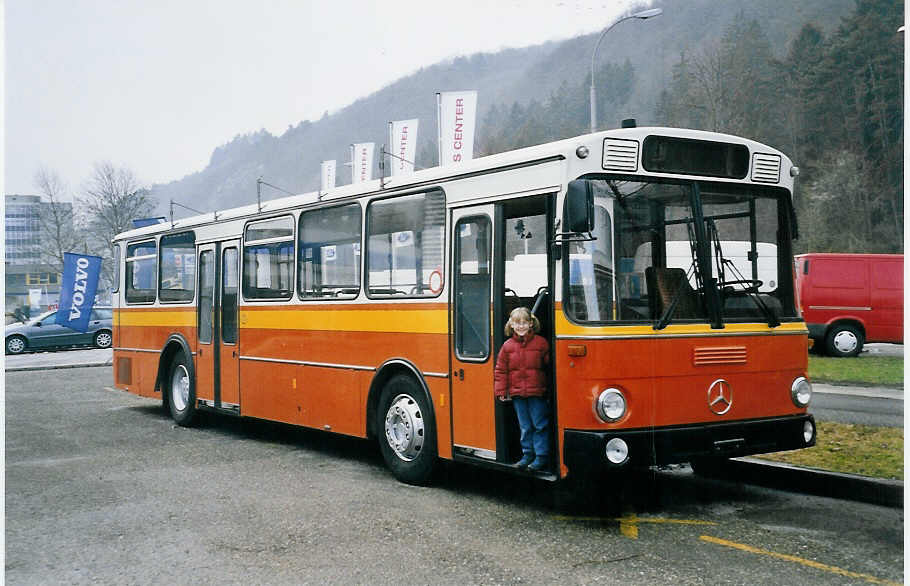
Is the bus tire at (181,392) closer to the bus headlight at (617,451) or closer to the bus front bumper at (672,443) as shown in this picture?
the bus front bumper at (672,443)

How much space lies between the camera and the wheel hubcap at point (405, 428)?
328 inches

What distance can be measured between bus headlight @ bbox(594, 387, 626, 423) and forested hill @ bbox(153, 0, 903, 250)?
16.3 ft

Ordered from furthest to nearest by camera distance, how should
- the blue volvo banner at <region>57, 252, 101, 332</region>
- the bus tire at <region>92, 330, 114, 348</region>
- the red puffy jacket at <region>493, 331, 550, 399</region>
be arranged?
the bus tire at <region>92, 330, 114, 348</region> < the blue volvo banner at <region>57, 252, 101, 332</region> < the red puffy jacket at <region>493, 331, 550, 399</region>

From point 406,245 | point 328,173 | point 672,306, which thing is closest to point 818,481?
point 672,306

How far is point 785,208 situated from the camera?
24.7ft

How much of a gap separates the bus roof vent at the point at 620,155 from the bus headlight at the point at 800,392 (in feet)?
7.04

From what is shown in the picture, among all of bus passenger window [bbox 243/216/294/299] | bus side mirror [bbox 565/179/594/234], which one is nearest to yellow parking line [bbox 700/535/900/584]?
bus side mirror [bbox 565/179/594/234]

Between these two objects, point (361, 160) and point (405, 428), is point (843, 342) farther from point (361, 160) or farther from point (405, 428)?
point (361, 160)

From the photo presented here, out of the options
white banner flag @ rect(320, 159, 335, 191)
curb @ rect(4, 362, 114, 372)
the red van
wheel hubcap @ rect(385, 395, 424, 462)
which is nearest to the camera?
wheel hubcap @ rect(385, 395, 424, 462)

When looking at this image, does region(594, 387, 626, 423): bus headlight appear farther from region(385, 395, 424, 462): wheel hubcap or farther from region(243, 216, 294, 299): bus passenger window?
region(243, 216, 294, 299): bus passenger window

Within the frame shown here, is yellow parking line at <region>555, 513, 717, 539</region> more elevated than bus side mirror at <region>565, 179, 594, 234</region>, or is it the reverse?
bus side mirror at <region>565, 179, 594, 234</region>

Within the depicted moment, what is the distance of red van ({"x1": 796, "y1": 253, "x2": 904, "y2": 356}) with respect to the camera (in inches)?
858

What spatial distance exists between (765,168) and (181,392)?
8730 mm

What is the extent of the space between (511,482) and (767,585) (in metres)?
3.46
